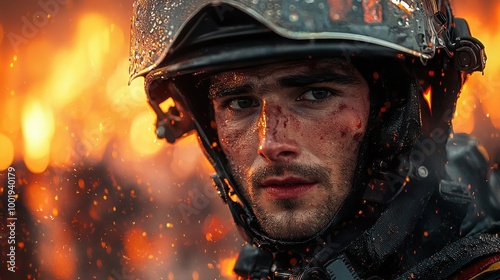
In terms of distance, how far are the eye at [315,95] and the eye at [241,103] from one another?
0.68 feet

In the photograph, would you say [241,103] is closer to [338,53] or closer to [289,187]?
[289,187]

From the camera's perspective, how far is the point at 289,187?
8.55 ft

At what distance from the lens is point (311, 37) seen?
235 cm

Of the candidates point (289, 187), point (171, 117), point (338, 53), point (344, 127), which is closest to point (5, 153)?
point (171, 117)

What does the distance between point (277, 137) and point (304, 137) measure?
0.10 m

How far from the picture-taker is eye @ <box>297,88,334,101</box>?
261 cm

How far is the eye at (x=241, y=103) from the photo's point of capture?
108 inches

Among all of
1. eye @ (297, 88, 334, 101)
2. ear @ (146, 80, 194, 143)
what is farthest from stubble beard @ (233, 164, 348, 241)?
ear @ (146, 80, 194, 143)

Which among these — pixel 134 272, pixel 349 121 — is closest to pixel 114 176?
pixel 134 272

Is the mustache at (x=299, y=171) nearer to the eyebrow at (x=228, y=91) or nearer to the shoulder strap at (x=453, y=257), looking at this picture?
the eyebrow at (x=228, y=91)

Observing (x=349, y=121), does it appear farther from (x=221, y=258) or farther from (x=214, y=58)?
(x=221, y=258)

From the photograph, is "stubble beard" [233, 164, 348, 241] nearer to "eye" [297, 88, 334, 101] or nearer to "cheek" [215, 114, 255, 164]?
"cheek" [215, 114, 255, 164]

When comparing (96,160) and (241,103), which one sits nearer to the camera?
(241,103)

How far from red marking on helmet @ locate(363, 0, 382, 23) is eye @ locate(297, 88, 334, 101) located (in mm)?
322
